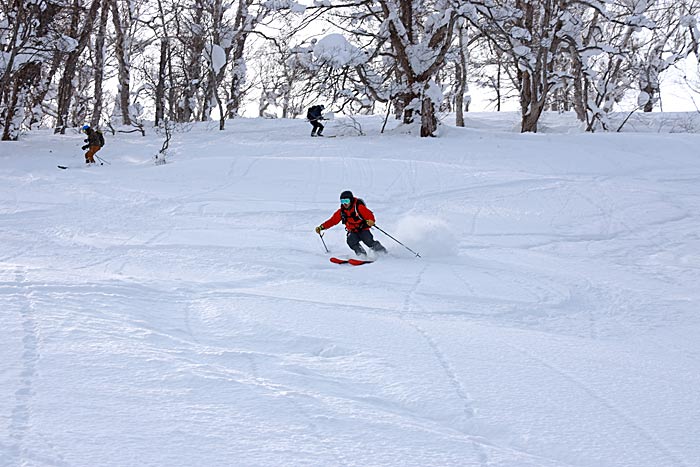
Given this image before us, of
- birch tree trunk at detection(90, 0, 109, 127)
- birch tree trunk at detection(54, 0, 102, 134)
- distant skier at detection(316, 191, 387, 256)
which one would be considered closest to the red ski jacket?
distant skier at detection(316, 191, 387, 256)

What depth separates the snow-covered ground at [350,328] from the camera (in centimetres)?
278

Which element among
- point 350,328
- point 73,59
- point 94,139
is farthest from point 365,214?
point 73,59

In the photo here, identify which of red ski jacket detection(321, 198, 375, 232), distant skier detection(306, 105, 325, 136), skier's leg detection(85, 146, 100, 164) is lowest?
red ski jacket detection(321, 198, 375, 232)

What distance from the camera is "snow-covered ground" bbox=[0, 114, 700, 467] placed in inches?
109

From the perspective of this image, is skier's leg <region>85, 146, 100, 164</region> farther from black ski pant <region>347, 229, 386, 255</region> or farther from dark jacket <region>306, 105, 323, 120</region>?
black ski pant <region>347, 229, 386, 255</region>

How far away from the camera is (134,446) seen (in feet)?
8.39

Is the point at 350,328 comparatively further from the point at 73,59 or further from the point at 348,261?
the point at 73,59

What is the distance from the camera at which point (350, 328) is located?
4.52m

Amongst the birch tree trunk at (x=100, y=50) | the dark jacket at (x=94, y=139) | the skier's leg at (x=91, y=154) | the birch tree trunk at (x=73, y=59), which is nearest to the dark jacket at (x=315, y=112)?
the dark jacket at (x=94, y=139)

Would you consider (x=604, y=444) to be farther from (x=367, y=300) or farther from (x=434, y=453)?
(x=367, y=300)

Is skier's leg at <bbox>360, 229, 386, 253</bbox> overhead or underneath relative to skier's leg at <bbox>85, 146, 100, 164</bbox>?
underneath

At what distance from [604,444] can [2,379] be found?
3083 millimetres

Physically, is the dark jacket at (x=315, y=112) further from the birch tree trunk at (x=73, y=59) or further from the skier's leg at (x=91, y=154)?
the birch tree trunk at (x=73, y=59)

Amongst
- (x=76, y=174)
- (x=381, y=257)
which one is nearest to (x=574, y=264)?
(x=381, y=257)
